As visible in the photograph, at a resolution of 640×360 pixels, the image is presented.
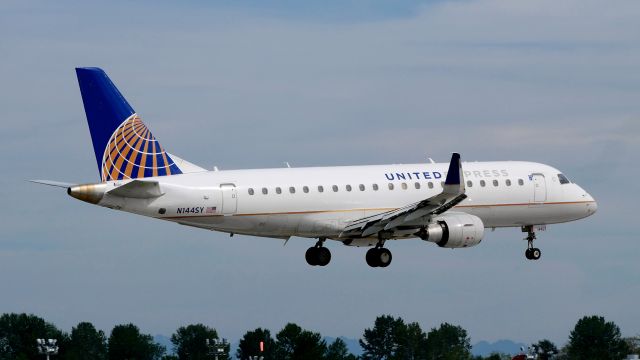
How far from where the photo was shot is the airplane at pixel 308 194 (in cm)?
7400

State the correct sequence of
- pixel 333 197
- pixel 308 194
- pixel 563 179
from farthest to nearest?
pixel 563 179 < pixel 333 197 < pixel 308 194

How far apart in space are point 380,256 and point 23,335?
111552mm

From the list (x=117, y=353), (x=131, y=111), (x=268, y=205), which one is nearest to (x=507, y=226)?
(x=268, y=205)

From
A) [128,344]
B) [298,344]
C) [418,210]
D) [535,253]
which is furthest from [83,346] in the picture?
[418,210]

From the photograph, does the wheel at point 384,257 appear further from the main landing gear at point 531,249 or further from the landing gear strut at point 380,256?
the main landing gear at point 531,249

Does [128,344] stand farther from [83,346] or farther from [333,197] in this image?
[333,197]

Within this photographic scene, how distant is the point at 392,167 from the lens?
3157 inches

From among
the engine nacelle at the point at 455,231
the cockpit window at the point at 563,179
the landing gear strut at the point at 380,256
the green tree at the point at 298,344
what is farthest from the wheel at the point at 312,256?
the green tree at the point at 298,344

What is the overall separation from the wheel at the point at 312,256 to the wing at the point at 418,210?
111 inches

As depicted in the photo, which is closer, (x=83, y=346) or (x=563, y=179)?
(x=563, y=179)

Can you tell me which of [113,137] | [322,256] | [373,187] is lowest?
[322,256]

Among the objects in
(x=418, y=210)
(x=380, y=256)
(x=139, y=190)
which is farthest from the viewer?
(x=380, y=256)

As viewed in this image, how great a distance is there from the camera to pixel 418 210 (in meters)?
76.2

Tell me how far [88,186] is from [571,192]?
2838 centimetres
